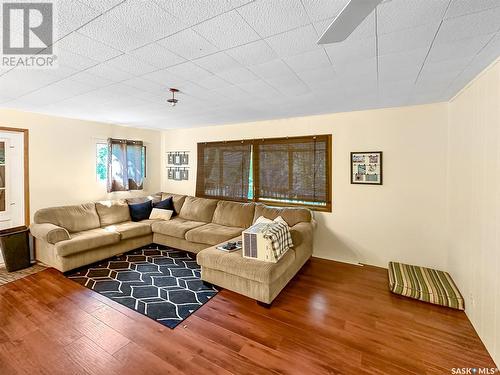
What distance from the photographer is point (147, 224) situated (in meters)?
4.39

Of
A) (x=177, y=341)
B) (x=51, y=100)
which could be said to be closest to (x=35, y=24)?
(x=51, y=100)

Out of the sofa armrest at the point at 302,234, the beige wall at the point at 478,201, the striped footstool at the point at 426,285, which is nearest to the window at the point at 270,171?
the sofa armrest at the point at 302,234

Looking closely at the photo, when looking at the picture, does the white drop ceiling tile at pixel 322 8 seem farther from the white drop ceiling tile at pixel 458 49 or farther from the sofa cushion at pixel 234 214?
the sofa cushion at pixel 234 214

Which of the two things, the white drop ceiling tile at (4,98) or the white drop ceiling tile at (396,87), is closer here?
the white drop ceiling tile at (396,87)

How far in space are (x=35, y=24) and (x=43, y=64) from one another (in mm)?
748

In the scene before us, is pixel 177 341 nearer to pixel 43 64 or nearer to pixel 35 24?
pixel 35 24

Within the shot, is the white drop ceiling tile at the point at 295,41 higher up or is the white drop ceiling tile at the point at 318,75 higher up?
the white drop ceiling tile at the point at 318,75

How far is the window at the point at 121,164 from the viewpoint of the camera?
15.5 feet

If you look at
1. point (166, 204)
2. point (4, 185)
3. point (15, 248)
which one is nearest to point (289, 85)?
point (166, 204)

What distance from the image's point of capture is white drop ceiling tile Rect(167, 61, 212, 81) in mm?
2102

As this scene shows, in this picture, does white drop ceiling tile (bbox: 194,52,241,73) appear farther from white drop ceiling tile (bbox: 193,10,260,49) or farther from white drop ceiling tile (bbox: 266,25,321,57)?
Answer: white drop ceiling tile (bbox: 266,25,321,57)

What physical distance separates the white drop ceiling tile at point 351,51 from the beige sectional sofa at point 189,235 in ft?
6.73

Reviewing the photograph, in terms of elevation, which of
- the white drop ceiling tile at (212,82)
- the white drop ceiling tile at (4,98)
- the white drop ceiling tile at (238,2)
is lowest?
the white drop ceiling tile at (238,2)

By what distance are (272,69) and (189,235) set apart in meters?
2.83
